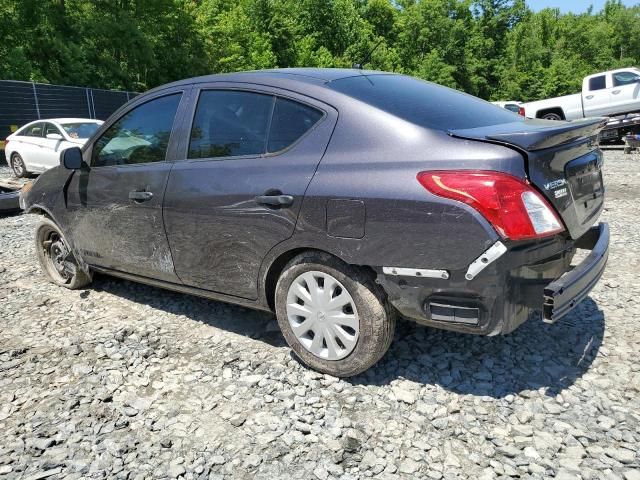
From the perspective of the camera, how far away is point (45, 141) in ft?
39.0

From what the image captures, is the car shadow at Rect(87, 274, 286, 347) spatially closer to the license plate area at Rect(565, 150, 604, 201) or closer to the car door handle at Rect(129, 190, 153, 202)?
the car door handle at Rect(129, 190, 153, 202)

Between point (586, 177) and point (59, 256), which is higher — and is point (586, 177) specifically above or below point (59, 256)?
above

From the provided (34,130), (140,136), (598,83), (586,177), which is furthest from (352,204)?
(598,83)

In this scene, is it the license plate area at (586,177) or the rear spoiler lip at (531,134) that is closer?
the rear spoiler lip at (531,134)

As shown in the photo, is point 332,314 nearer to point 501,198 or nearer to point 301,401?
point 301,401

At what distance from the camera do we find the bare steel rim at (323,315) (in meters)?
2.83

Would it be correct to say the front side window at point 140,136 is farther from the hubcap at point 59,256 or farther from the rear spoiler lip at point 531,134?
the rear spoiler lip at point 531,134

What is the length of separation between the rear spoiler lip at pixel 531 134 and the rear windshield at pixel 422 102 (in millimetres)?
121

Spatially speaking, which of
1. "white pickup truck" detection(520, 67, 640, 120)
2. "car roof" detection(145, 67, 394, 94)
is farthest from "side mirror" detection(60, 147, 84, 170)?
"white pickup truck" detection(520, 67, 640, 120)

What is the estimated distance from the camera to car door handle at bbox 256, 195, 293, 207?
2863mm

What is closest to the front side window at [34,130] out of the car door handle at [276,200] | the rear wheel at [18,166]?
the rear wheel at [18,166]

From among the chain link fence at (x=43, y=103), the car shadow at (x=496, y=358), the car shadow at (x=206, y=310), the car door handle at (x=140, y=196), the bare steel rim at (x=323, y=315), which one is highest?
the chain link fence at (x=43, y=103)

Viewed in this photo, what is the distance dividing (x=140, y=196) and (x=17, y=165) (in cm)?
1148

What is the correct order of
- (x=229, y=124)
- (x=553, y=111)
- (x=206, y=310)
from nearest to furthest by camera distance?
(x=229, y=124) < (x=206, y=310) < (x=553, y=111)
